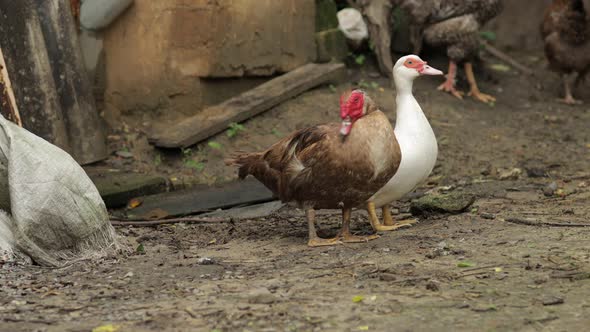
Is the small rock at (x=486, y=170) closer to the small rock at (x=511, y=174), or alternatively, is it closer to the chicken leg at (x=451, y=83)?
the small rock at (x=511, y=174)

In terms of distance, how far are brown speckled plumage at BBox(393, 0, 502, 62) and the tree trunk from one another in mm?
3538

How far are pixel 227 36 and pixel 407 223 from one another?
3304 mm

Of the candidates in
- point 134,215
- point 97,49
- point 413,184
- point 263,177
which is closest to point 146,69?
point 97,49

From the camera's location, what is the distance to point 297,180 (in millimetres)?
5473

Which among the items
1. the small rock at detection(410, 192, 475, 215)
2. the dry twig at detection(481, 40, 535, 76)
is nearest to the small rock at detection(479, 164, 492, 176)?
the small rock at detection(410, 192, 475, 215)

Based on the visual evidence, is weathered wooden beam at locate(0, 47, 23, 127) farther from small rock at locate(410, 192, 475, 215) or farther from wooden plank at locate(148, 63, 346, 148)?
small rock at locate(410, 192, 475, 215)

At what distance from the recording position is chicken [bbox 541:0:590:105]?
9883 millimetres

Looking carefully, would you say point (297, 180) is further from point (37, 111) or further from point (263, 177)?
point (37, 111)

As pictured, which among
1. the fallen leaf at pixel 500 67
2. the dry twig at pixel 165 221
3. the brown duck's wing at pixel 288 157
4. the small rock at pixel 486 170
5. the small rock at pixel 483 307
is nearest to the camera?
the small rock at pixel 483 307

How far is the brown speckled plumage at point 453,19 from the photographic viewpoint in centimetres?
951

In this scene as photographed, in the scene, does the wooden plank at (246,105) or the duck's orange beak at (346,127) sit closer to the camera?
the duck's orange beak at (346,127)

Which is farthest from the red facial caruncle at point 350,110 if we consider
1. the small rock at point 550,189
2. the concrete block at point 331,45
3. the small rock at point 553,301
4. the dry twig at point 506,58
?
the dry twig at point 506,58

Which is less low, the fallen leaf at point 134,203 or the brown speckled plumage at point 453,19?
the brown speckled plumage at point 453,19

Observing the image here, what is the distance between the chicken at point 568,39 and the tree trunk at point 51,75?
5.05 meters
